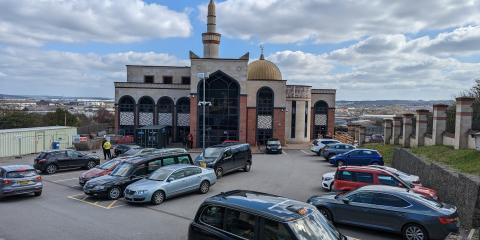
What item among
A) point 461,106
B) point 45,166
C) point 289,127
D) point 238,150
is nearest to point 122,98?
point 289,127

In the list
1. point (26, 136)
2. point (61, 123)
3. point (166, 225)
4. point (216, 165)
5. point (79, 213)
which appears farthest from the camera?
point (61, 123)

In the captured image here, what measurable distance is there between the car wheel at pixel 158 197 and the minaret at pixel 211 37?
36.1 m

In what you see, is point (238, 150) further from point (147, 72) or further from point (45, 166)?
point (147, 72)

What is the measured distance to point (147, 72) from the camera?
164 feet

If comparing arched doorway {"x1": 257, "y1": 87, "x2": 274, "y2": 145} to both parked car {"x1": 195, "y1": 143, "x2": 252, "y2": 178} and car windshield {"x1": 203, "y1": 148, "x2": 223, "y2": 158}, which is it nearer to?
parked car {"x1": 195, "y1": 143, "x2": 252, "y2": 178}

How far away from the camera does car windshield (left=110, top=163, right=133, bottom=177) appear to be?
17427 millimetres

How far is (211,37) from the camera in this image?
50094 mm

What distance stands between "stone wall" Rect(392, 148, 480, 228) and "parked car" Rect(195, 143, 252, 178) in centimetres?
926

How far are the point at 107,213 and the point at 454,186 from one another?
11857mm

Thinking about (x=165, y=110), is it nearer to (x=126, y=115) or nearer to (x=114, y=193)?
(x=126, y=115)

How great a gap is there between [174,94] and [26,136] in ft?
54.1

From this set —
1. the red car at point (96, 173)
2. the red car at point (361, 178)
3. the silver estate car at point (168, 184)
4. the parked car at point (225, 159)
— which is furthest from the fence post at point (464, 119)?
the red car at point (96, 173)

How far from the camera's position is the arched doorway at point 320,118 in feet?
172

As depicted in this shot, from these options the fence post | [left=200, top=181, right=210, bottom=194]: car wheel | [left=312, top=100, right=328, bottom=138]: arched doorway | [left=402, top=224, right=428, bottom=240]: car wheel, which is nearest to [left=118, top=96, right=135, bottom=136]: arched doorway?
[left=312, top=100, right=328, bottom=138]: arched doorway
